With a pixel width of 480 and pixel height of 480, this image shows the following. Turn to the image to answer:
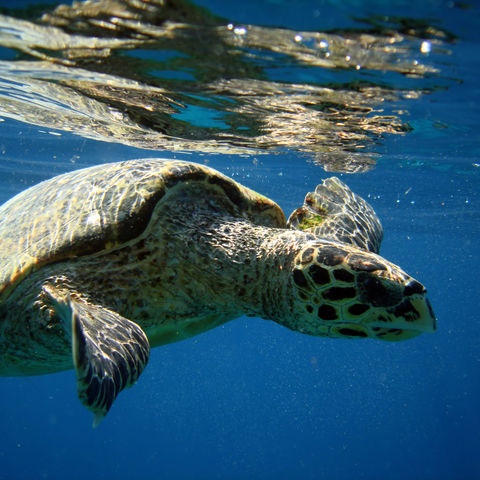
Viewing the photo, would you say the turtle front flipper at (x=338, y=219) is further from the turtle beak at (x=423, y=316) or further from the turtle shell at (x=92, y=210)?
the turtle beak at (x=423, y=316)

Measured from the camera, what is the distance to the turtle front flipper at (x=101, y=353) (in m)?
1.89

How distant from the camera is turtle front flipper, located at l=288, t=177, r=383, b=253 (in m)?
4.34

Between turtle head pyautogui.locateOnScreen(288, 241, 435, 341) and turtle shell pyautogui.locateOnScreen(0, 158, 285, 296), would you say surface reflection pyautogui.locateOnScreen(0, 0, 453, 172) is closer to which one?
turtle shell pyautogui.locateOnScreen(0, 158, 285, 296)

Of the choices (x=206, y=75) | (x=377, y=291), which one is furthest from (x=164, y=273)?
(x=206, y=75)

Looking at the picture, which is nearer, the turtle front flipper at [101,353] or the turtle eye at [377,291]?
the turtle front flipper at [101,353]


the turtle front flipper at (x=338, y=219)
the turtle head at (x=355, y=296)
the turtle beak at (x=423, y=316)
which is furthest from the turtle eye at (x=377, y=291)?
the turtle front flipper at (x=338, y=219)

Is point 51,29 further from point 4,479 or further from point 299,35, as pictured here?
point 4,479

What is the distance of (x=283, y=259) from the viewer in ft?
9.98

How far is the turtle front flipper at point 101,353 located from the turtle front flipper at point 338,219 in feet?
8.13

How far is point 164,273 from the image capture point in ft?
10.7

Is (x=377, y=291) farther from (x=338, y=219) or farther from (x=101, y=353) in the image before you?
(x=338, y=219)

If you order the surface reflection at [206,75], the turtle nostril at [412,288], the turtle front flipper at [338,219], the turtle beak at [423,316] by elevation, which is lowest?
the turtle front flipper at [338,219]

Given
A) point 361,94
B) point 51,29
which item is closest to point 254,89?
point 361,94

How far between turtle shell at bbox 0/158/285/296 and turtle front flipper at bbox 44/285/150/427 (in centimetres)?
52
